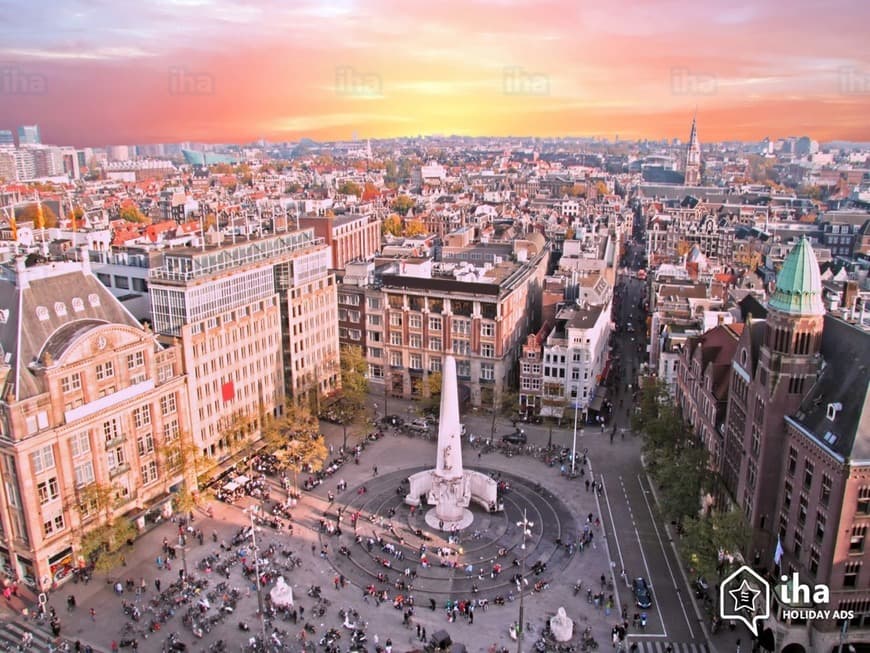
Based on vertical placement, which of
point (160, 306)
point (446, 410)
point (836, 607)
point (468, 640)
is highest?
point (160, 306)

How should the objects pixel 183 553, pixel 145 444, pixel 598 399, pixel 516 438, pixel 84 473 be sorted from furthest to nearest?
pixel 598 399 → pixel 516 438 → pixel 145 444 → pixel 183 553 → pixel 84 473

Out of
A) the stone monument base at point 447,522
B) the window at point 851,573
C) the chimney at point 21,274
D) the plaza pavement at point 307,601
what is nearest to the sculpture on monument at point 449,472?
the stone monument base at point 447,522

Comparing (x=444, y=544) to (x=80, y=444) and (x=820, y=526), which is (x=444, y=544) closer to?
(x=820, y=526)

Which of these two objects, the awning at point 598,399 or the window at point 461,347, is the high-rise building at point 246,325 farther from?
the awning at point 598,399

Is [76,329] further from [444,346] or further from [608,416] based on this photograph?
[608,416]

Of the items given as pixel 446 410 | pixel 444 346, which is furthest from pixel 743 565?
pixel 444 346

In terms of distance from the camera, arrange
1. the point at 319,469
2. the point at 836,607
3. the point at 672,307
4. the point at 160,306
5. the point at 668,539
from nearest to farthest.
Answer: the point at 836,607, the point at 668,539, the point at 160,306, the point at 319,469, the point at 672,307

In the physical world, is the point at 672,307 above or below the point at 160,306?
below

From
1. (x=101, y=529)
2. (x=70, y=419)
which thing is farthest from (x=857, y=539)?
(x=70, y=419)
